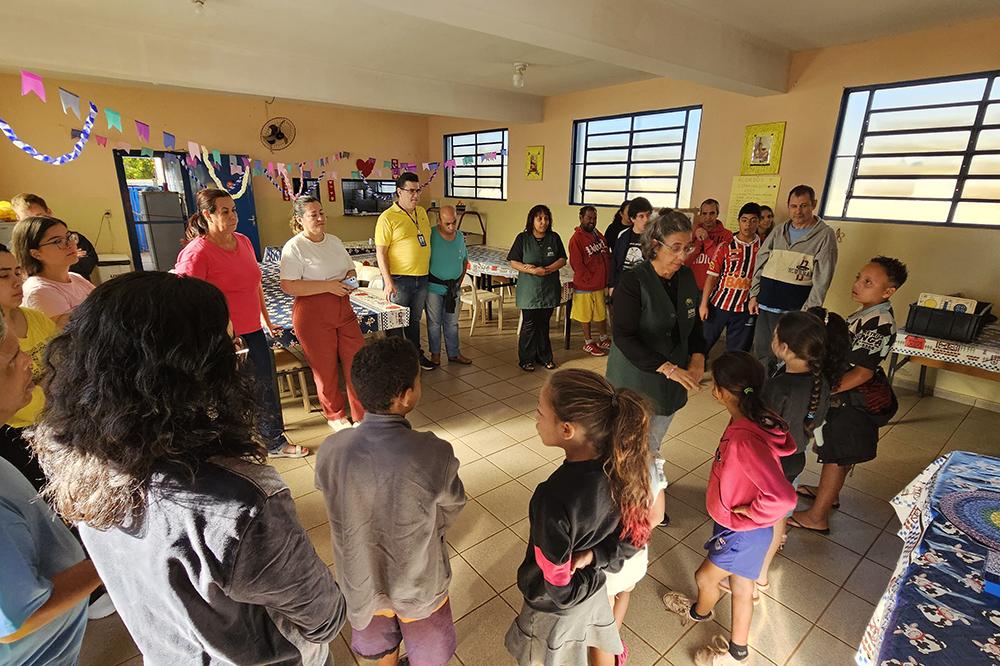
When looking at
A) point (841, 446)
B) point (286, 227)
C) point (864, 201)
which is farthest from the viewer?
point (286, 227)

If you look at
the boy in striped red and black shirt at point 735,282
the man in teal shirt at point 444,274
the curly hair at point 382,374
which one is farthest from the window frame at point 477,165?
the curly hair at point 382,374

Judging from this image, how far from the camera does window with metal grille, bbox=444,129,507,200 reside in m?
7.85

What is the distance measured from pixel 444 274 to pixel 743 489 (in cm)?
292

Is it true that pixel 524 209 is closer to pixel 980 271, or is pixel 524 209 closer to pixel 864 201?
pixel 864 201

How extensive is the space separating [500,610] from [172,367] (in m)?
1.63

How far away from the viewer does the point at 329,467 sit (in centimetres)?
121

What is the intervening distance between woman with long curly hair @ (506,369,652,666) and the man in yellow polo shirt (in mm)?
2409

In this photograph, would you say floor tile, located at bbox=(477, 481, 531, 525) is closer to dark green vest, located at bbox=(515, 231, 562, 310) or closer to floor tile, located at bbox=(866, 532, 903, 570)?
floor tile, located at bbox=(866, 532, 903, 570)

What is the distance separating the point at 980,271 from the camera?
355 cm

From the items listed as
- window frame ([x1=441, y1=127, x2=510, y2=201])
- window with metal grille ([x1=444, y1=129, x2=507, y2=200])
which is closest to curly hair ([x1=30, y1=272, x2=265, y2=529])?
window with metal grille ([x1=444, y1=129, x2=507, y2=200])

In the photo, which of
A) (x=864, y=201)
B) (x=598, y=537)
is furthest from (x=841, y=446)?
(x=864, y=201)

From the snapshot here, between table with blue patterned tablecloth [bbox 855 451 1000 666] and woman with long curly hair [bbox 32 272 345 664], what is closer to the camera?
woman with long curly hair [bbox 32 272 345 664]

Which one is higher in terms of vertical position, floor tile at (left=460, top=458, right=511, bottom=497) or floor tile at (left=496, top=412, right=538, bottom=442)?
floor tile at (left=496, top=412, right=538, bottom=442)

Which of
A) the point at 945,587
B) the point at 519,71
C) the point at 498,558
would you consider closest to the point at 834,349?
the point at 945,587
